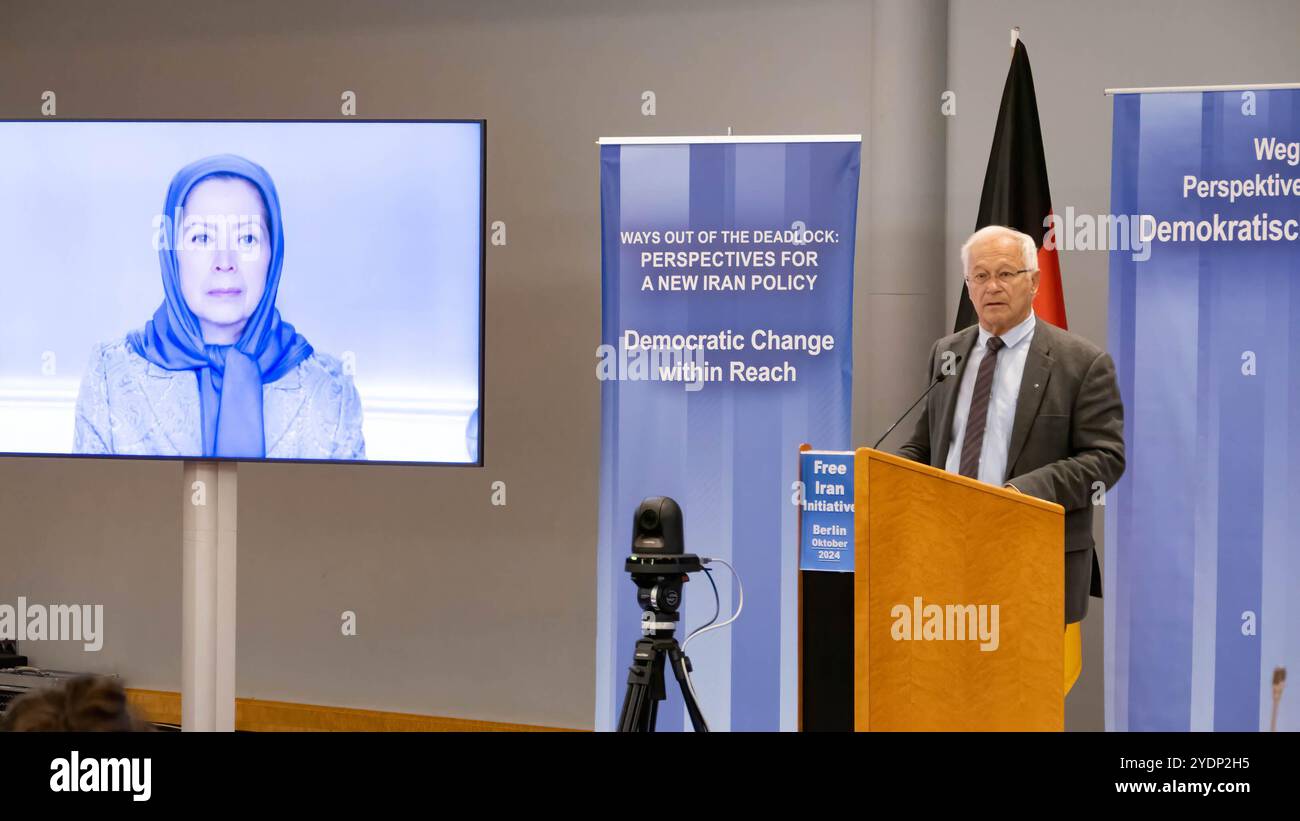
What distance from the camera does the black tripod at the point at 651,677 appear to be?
297 cm

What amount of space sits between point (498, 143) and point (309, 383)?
1.61 meters

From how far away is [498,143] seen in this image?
5082 millimetres

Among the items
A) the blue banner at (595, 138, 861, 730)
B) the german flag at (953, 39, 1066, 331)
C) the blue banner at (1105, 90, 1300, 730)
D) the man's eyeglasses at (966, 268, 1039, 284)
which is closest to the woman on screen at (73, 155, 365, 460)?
the blue banner at (595, 138, 861, 730)

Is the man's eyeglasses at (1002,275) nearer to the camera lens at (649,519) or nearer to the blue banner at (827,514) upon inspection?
the blue banner at (827,514)

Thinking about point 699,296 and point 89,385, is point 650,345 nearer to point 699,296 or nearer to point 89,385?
point 699,296

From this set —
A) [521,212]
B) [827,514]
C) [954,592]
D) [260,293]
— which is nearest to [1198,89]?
[827,514]

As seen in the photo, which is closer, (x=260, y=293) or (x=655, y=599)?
(x=655, y=599)

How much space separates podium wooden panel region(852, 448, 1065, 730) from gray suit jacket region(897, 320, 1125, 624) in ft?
1.84

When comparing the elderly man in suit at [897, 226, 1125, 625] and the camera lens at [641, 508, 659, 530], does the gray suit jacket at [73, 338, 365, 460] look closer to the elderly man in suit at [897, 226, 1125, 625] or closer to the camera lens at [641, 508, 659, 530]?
the camera lens at [641, 508, 659, 530]

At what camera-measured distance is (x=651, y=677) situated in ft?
9.78

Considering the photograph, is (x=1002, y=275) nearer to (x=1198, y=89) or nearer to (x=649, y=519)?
(x=1198, y=89)

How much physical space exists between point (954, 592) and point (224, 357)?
2.48 metres
